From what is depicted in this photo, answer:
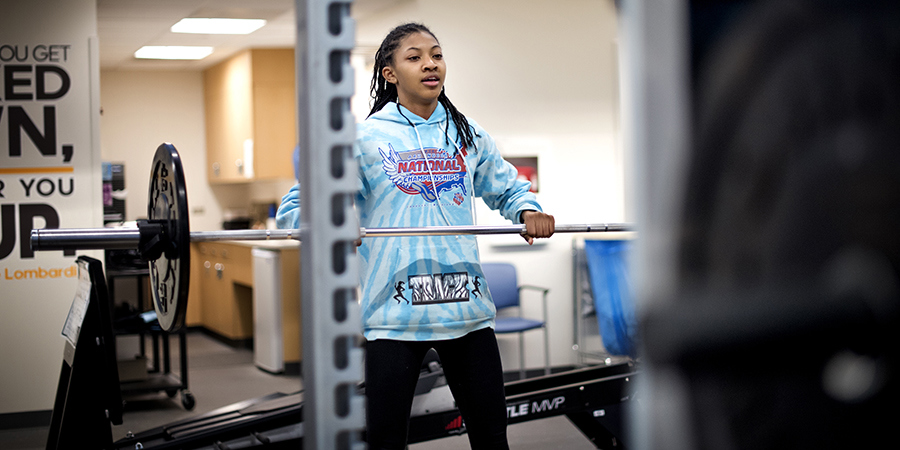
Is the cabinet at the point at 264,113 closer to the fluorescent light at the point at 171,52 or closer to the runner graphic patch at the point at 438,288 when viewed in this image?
the fluorescent light at the point at 171,52

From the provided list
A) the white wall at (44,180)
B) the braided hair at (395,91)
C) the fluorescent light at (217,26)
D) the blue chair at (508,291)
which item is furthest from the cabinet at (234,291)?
the braided hair at (395,91)

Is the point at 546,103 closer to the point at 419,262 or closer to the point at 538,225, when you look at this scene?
the point at 538,225

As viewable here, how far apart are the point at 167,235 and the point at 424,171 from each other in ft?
1.73

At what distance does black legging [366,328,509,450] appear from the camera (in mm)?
1637

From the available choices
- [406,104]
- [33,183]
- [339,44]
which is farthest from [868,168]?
[33,183]

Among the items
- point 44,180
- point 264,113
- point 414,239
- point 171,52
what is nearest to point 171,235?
point 414,239

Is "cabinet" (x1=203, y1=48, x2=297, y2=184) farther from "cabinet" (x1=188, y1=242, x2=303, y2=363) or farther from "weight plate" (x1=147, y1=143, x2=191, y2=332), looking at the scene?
"weight plate" (x1=147, y1=143, x2=191, y2=332)

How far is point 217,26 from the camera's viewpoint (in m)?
5.67

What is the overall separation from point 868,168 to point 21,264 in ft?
13.5

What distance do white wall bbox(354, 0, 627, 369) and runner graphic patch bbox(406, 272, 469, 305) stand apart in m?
3.02

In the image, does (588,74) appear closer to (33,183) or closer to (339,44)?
(33,183)

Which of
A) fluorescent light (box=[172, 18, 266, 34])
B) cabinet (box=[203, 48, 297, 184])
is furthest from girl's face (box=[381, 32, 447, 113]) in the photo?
cabinet (box=[203, 48, 297, 184])

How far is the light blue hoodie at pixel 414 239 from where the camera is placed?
1669 millimetres

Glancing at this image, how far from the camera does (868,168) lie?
519 mm
